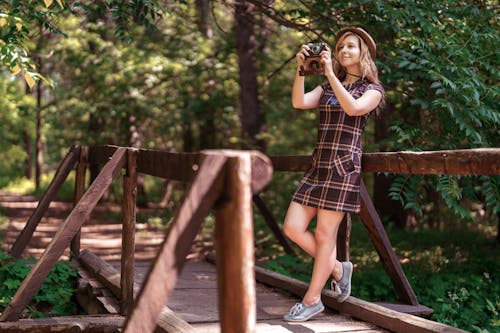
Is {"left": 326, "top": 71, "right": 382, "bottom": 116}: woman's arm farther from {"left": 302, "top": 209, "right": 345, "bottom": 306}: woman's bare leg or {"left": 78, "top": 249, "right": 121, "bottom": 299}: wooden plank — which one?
{"left": 78, "top": 249, "right": 121, "bottom": 299}: wooden plank

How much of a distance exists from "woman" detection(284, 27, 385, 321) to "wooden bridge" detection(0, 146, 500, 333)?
1.09ft

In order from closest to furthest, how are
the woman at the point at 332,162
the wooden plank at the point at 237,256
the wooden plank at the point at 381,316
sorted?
the wooden plank at the point at 237,256
the wooden plank at the point at 381,316
the woman at the point at 332,162

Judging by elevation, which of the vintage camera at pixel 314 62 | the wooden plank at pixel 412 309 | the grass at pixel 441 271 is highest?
the vintage camera at pixel 314 62

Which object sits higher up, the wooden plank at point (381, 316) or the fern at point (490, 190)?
the fern at point (490, 190)

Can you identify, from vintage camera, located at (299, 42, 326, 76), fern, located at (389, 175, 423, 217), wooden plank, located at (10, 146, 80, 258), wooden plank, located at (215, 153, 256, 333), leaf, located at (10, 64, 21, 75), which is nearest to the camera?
wooden plank, located at (215, 153, 256, 333)

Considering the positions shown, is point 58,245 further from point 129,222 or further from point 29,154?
point 29,154

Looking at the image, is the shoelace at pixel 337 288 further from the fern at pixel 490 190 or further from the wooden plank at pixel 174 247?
the wooden plank at pixel 174 247

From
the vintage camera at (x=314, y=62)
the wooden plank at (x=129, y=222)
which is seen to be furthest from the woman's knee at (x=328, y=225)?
the wooden plank at (x=129, y=222)

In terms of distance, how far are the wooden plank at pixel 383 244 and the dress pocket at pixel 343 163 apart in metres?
0.83

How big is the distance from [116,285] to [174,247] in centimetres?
306

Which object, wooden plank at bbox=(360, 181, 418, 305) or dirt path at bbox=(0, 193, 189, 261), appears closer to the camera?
wooden plank at bbox=(360, 181, 418, 305)

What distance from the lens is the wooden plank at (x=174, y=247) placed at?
2.38 meters

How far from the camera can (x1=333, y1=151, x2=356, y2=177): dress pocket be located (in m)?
4.27

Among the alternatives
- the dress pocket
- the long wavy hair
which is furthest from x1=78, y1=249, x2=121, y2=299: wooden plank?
the long wavy hair
